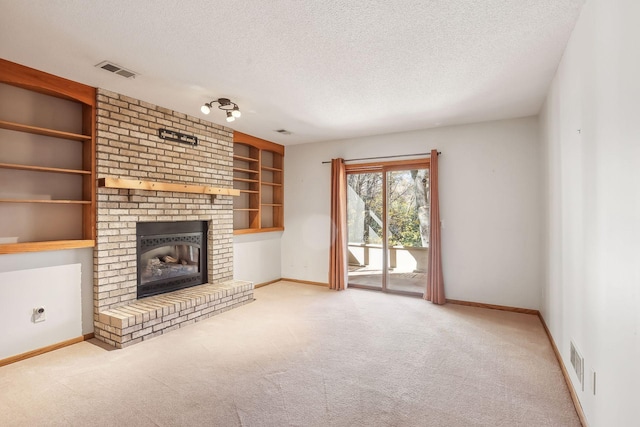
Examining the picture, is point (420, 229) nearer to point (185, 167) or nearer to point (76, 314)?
point (185, 167)

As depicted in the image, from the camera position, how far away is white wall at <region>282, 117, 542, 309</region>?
4430 millimetres

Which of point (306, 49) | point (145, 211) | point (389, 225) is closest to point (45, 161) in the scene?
point (145, 211)

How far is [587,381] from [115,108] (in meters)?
4.80

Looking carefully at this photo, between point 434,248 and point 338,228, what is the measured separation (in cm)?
163

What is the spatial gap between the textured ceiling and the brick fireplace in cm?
37

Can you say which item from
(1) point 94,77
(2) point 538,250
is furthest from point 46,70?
(2) point 538,250

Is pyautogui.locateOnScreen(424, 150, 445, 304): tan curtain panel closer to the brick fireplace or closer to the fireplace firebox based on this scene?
the brick fireplace

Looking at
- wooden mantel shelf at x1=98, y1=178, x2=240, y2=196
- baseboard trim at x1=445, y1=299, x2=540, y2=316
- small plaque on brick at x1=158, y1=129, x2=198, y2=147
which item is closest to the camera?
wooden mantel shelf at x1=98, y1=178, x2=240, y2=196

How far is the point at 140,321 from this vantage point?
11.1 ft

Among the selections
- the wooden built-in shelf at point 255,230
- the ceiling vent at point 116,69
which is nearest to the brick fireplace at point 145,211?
the wooden built-in shelf at point 255,230

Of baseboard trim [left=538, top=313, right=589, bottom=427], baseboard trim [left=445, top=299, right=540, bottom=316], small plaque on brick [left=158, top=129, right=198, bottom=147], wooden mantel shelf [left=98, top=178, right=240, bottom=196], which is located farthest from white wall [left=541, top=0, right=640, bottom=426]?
small plaque on brick [left=158, top=129, right=198, bottom=147]

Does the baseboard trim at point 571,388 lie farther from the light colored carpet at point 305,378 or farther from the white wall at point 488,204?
the white wall at point 488,204

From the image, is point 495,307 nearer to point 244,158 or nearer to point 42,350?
point 244,158

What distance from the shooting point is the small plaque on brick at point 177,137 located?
4.14m
